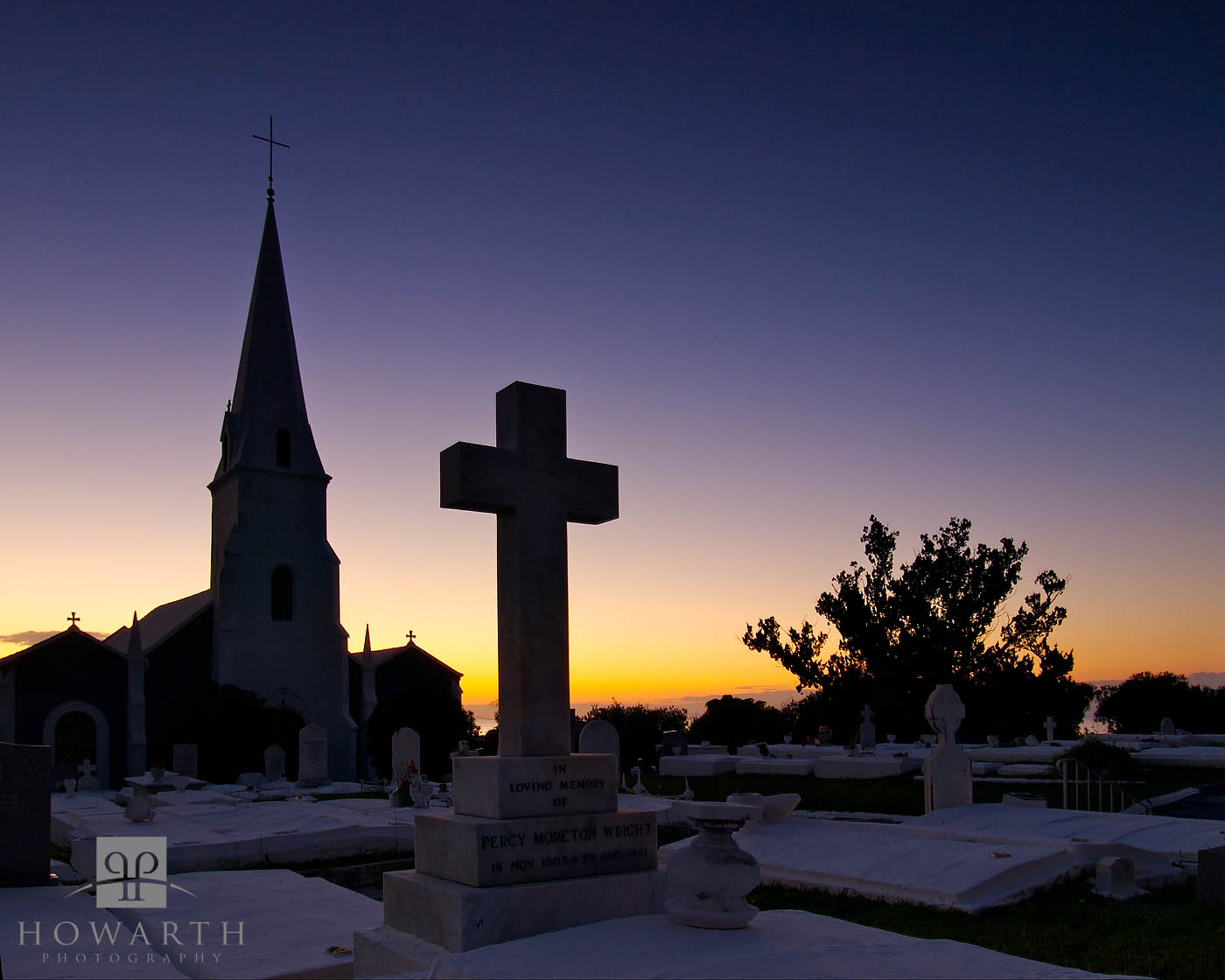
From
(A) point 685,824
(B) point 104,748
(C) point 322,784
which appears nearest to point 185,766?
(B) point 104,748

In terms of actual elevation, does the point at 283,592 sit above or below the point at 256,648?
above

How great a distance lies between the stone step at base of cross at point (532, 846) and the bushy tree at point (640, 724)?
26.3 metres

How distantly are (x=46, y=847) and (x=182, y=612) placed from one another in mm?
30848

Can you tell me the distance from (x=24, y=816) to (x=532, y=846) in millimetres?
6271

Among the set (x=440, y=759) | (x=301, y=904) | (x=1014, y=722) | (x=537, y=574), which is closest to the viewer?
(x=537, y=574)

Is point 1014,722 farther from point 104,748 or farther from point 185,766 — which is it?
point 104,748

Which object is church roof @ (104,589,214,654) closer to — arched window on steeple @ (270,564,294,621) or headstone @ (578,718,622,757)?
arched window on steeple @ (270,564,294,621)

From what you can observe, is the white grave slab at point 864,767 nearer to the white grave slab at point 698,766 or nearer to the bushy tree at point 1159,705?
the white grave slab at point 698,766

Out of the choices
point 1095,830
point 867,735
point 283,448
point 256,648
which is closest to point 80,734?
point 256,648

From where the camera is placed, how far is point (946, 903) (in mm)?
8391

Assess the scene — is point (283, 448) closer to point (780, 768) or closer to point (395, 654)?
point (395, 654)

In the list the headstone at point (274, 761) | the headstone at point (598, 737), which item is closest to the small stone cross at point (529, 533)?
the headstone at point (598, 737)

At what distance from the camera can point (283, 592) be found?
123ft

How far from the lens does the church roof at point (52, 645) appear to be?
32031 millimetres
